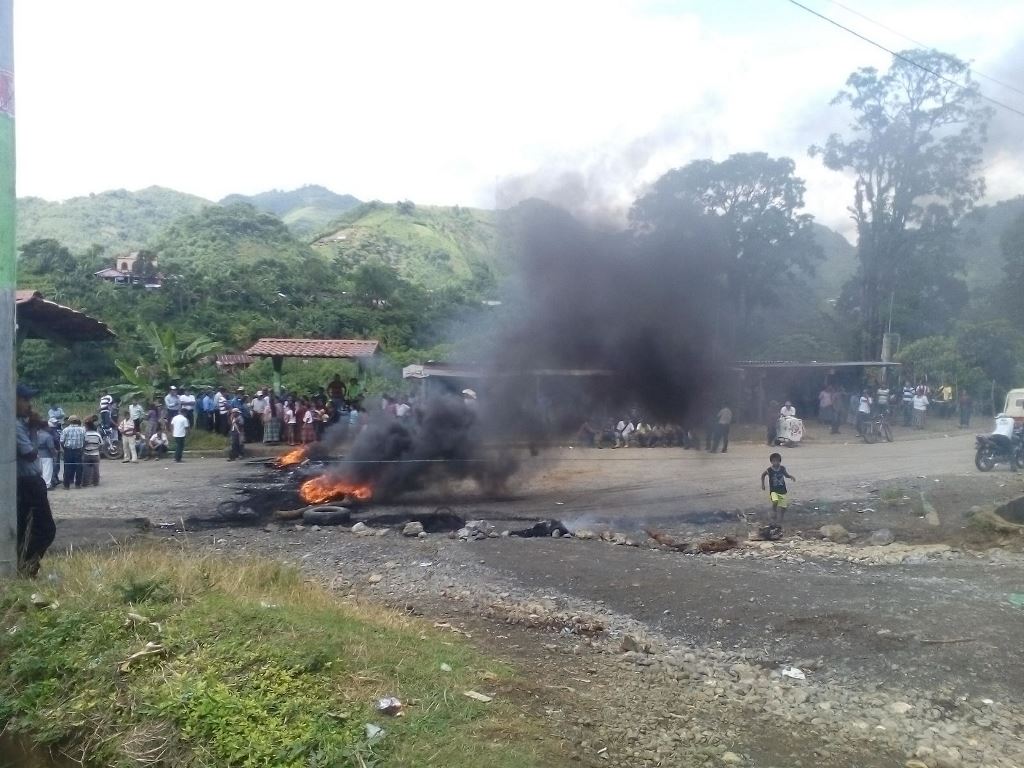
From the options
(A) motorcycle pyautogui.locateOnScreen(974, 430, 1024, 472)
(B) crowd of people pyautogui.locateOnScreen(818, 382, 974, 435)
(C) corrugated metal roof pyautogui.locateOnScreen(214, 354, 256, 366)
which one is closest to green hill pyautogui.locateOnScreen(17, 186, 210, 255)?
(C) corrugated metal roof pyautogui.locateOnScreen(214, 354, 256, 366)

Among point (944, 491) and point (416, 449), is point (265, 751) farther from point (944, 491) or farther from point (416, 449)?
point (944, 491)

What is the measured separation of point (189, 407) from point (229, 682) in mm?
18396

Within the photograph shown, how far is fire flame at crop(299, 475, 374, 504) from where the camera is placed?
46.6ft

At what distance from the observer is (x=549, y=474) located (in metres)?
17.3

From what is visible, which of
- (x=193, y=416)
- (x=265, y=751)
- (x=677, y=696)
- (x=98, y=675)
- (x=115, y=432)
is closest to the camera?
(x=265, y=751)

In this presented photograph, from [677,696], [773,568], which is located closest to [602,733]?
[677,696]

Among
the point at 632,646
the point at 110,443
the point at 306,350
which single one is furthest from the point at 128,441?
the point at 632,646

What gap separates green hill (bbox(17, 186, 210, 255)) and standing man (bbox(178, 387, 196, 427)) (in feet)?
137

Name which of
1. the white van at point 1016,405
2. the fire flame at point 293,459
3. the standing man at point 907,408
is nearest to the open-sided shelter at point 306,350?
the fire flame at point 293,459

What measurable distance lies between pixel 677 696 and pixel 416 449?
1110cm

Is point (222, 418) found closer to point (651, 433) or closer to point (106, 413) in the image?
point (106, 413)

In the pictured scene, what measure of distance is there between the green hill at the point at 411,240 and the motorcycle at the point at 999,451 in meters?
32.5

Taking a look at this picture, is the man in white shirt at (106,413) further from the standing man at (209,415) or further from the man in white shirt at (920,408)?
the man in white shirt at (920,408)

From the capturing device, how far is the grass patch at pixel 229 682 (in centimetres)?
405
